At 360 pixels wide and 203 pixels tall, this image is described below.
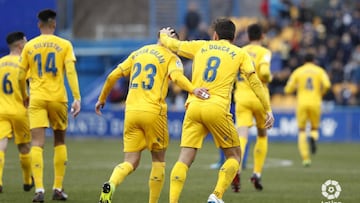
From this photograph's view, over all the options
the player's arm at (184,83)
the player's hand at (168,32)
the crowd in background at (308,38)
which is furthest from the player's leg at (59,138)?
the crowd in background at (308,38)

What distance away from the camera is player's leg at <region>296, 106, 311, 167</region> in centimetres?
2105

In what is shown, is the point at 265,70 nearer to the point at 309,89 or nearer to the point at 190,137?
the point at 190,137

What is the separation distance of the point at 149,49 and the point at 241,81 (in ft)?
15.6

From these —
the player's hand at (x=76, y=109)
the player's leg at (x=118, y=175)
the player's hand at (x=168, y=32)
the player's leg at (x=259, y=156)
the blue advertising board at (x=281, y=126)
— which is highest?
the player's hand at (x=168, y=32)

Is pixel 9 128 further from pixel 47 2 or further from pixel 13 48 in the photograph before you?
pixel 47 2

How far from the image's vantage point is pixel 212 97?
11.2 m

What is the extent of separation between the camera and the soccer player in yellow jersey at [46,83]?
12.8 metres

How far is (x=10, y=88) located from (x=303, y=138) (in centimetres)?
945

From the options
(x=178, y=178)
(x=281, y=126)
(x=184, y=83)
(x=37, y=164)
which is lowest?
(x=281, y=126)

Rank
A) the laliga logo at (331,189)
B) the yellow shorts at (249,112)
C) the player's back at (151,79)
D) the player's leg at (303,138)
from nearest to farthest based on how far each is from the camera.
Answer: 1. the player's back at (151,79)
2. the laliga logo at (331,189)
3. the yellow shorts at (249,112)
4. the player's leg at (303,138)

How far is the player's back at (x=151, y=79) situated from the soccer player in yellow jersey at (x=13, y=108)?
337cm

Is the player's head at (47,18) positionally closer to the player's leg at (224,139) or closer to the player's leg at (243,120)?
the player's leg at (224,139)

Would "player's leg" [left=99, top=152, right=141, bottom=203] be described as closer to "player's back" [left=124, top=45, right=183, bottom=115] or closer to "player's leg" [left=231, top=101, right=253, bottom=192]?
"player's back" [left=124, top=45, right=183, bottom=115]

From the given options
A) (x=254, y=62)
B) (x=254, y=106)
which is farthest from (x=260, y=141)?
(x=254, y=62)
